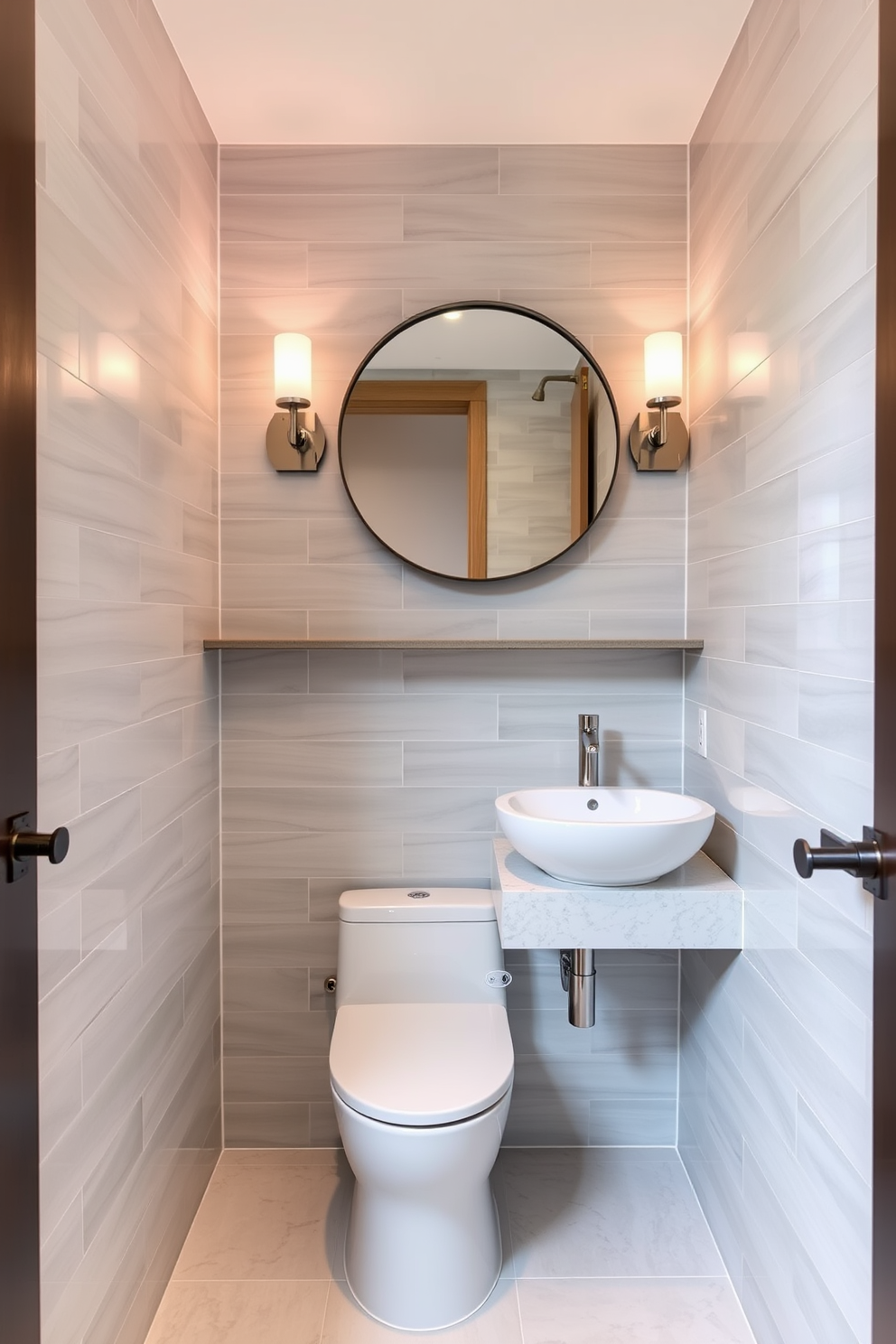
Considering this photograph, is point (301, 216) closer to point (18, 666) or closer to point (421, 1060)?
point (18, 666)

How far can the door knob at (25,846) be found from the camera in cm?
90

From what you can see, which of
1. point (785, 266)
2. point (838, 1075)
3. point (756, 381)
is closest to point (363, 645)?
point (756, 381)

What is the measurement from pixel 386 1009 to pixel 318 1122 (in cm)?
47

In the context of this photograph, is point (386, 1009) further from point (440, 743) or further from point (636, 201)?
point (636, 201)

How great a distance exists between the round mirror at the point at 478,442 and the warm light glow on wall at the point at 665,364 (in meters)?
0.12

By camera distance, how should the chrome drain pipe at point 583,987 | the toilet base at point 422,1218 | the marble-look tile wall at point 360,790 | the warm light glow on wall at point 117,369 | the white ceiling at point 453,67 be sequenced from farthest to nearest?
the marble-look tile wall at point 360,790
the chrome drain pipe at point 583,987
the white ceiling at point 453,67
the toilet base at point 422,1218
the warm light glow on wall at point 117,369

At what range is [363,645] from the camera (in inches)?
75.0

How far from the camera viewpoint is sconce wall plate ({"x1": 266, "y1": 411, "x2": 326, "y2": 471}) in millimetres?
1988

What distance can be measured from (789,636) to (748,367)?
0.57m

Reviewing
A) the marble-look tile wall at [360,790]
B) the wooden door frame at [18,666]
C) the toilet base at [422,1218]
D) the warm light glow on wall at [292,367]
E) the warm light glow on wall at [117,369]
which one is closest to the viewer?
the wooden door frame at [18,666]

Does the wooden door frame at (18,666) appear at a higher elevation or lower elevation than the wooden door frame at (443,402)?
lower

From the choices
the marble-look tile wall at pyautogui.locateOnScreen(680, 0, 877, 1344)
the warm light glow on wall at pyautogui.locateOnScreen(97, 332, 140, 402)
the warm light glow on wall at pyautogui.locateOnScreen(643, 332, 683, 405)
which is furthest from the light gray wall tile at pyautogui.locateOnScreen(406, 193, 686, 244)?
the warm light glow on wall at pyautogui.locateOnScreen(97, 332, 140, 402)

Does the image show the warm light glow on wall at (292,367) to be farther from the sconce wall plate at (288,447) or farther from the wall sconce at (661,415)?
the wall sconce at (661,415)

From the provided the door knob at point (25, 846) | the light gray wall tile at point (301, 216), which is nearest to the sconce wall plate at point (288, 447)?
the light gray wall tile at point (301, 216)
